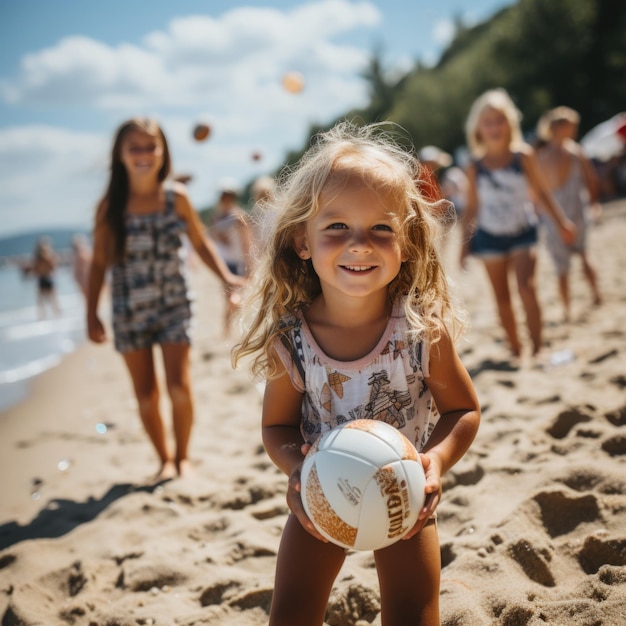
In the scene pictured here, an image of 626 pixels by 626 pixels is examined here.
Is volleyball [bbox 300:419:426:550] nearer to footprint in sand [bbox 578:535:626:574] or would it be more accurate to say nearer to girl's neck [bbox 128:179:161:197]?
footprint in sand [bbox 578:535:626:574]

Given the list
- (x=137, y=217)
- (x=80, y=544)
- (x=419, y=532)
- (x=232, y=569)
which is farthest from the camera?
(x=137, y=217)

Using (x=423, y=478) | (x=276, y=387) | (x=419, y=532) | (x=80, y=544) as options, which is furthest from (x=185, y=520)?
(x=423, y=478)

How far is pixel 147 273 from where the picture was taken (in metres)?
3.94

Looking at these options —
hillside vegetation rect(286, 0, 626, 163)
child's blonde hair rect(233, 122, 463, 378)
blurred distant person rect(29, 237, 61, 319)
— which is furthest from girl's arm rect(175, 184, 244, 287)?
hillside vegetation rect(286, 0, 626, 163)

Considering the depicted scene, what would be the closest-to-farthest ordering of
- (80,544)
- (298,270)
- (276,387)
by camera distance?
(276,387) < (298,270) < (80,544)

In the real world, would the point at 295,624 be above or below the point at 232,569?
above

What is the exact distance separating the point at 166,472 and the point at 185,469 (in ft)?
0.42

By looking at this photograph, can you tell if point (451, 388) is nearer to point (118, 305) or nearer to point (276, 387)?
point (276, 387)

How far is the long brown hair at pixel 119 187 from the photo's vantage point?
3.87m

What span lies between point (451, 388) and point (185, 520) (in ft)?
6.07

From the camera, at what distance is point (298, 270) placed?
2.46 m

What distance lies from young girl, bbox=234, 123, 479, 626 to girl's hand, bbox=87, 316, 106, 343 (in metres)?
1.97

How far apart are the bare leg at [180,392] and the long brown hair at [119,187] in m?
0.72

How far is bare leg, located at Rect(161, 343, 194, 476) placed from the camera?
12.8ft
